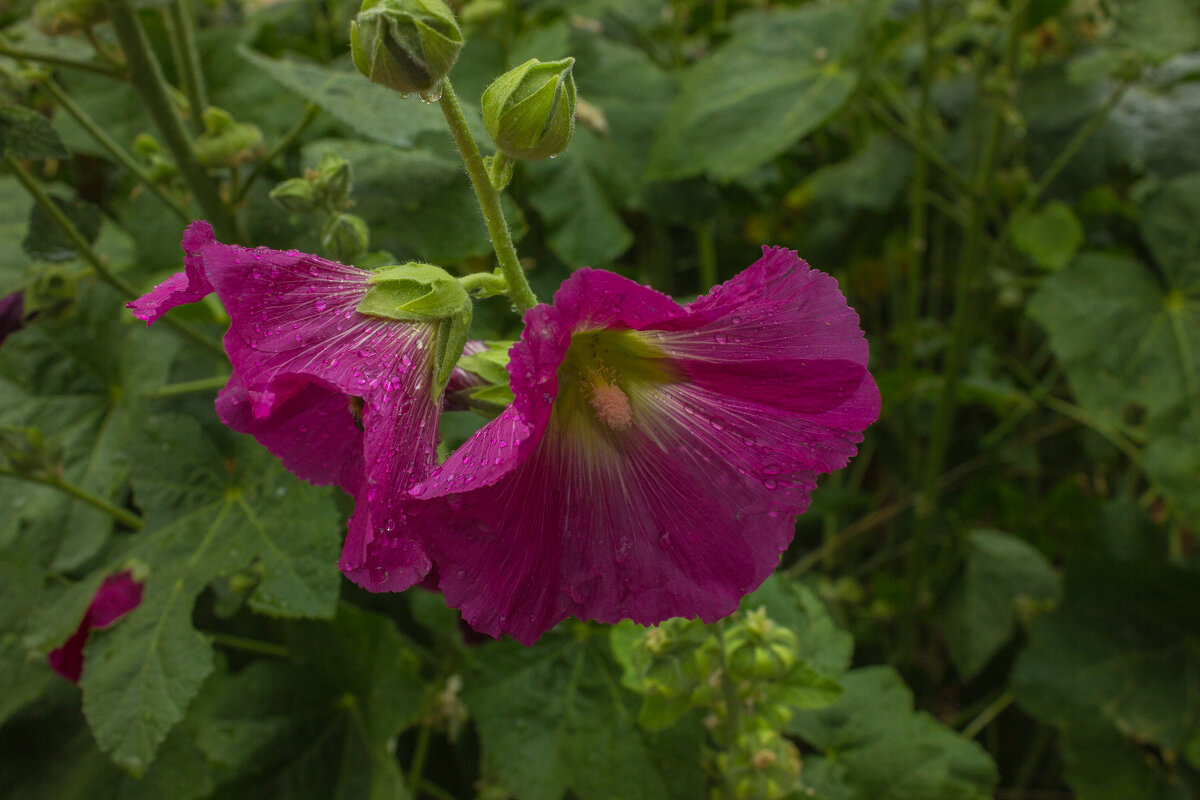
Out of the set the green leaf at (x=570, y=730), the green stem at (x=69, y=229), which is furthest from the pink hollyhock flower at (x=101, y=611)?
the green leaf at (x=570, y=730)

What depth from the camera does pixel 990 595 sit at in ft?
5.70

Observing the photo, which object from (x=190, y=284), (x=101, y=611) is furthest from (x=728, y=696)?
(x=101, y=611)

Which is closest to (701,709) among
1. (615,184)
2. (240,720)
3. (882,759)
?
(882,759)

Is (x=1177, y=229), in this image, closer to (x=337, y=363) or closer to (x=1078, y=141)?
(x=1078, y=141)

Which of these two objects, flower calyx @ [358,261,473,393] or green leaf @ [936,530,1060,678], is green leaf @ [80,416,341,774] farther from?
green leaf @ [936,530,1060,678]

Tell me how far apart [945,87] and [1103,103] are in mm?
377

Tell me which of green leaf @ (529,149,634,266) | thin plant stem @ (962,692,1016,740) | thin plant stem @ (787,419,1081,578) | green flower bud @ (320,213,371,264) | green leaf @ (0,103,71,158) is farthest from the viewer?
thin plant stem @ (787,419,1081,578)

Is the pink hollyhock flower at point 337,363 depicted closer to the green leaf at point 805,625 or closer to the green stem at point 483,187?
the green stem at point 483,187

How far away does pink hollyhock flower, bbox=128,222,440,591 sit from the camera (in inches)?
20.7

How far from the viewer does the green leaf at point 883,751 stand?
3.53 ft

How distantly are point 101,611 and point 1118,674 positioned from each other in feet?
5.48

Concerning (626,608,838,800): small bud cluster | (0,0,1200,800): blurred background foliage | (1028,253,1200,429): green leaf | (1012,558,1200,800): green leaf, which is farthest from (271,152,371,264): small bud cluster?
(1012,558,1200,800): green leaf

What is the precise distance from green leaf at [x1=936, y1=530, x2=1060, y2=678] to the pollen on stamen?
54.1 inches

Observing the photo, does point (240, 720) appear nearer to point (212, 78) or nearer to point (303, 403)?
point (303, 403)
